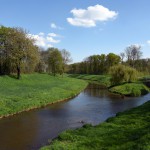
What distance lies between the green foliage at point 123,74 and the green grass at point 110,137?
143 feet

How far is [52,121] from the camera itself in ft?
90.4

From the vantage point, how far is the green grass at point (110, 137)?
15.6 meters

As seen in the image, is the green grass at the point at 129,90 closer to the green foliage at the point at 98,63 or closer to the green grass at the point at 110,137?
the green grass at the point at 110,137

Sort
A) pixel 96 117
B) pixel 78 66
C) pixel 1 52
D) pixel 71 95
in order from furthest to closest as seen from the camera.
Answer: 1. pixel 78 66
2. pixel 1 52
3. pixel 71 95
4. pixel 96 117

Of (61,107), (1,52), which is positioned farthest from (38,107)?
(1,52)

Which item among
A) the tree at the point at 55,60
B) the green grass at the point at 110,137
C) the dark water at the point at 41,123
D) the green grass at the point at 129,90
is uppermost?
the tree at the point at 55,60

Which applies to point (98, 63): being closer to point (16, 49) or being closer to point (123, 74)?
point (123, 74)

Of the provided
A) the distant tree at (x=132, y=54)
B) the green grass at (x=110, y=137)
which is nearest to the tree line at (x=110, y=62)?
the distant tree at (x=132, y=54)

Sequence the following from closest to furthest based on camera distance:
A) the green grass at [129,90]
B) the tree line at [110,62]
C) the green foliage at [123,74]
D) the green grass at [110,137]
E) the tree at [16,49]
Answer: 1. the green grass at [110,137]
2. the green grass at [129,90]
3. the tree at [16,49]
4. the green foliage at [123,74]
5. the tree line at [110,62]

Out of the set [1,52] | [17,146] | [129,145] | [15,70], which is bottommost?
[17,146]

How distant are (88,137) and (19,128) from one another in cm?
871

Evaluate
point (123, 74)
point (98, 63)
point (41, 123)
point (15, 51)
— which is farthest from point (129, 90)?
point (98, 63)

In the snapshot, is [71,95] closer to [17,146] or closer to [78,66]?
[17,146]

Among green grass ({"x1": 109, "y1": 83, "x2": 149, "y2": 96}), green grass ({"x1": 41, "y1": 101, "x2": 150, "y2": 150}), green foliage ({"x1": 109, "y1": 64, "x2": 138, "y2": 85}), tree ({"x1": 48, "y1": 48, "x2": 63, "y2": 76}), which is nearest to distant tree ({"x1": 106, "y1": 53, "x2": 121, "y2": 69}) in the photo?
tree ({"x1": 48, "y1": 48, "x2": 63, "y2": 76})
